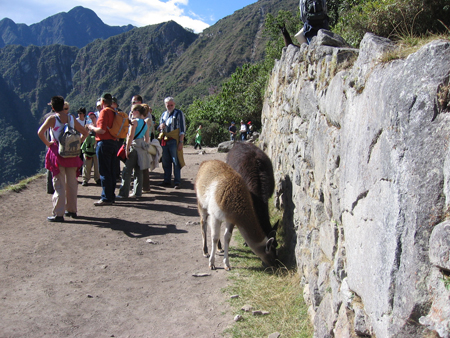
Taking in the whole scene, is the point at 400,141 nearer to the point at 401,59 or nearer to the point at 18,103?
the point at 401,59

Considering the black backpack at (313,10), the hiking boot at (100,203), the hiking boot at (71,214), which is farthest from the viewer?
the hiking boot at (100,203)

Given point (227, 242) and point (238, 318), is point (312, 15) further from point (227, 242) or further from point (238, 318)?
point (238, 318)

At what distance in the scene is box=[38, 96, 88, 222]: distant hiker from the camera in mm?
6312

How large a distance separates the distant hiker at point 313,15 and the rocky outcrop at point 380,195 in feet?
6.67

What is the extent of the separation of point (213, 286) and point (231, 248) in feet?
4.48

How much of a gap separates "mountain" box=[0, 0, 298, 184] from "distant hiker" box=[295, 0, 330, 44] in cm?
6368

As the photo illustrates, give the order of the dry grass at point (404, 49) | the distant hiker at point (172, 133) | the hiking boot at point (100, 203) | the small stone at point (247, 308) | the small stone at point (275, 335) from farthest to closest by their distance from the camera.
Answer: the distant hiker at point (172, 133)
the hiking boot at point (100, 203)
the small stone at point (247, 308)
the small stone at point (275, 335)
the dry grass at point (404, 49)

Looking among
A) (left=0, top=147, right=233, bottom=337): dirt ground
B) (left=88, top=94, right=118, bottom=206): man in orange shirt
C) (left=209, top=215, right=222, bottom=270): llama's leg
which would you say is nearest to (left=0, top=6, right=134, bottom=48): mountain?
(left=88, top=94, right=118, bottom=206): man in orange shirt

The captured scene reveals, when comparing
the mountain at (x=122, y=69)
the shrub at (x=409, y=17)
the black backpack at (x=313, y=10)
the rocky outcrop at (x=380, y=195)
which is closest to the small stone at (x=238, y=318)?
the rocky outcrop at (x=380, y=195)

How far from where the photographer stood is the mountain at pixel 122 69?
77.4 meters

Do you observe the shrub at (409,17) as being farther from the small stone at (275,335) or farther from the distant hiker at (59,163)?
the distant hiker at (59,163)

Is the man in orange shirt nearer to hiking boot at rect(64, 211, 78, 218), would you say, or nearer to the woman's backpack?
the woman's backpack

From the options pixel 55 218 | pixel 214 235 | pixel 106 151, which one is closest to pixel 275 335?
pixel 214 235

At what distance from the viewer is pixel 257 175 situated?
598 cm
